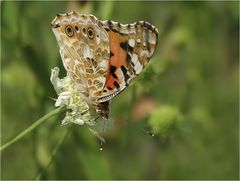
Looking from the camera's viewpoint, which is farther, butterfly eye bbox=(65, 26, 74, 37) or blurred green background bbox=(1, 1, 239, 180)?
blurred green background bbox=(1, 1, 239, 180)

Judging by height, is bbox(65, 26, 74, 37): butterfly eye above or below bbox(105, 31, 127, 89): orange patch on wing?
above

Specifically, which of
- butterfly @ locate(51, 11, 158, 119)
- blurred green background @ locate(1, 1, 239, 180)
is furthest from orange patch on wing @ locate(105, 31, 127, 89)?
blurred green background @ locate(1, 1, 239, 180)

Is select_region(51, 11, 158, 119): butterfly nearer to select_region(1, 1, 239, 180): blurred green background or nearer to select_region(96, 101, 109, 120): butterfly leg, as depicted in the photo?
select_region(96, 101, 109, 120): butterfly leg

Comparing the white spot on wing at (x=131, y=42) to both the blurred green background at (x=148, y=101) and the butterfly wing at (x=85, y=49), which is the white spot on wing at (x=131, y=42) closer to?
the butterfly wing at (x=85, y=49)

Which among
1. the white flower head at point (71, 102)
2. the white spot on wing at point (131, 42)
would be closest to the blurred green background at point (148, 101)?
the white flower head at point (71, 102)

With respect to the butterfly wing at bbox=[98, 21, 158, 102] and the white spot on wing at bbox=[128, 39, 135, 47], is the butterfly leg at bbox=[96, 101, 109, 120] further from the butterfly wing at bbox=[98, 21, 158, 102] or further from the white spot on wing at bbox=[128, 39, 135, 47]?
the white spot on wing at bbox=[128, 39, 135, 47]

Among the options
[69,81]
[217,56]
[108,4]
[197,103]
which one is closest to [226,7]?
[217,56]

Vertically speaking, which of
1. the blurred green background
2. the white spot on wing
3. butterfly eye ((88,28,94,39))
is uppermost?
butterfly eye ((88,28,94,39))

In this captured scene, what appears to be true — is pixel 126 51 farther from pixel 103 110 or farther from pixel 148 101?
pixel 148 101
